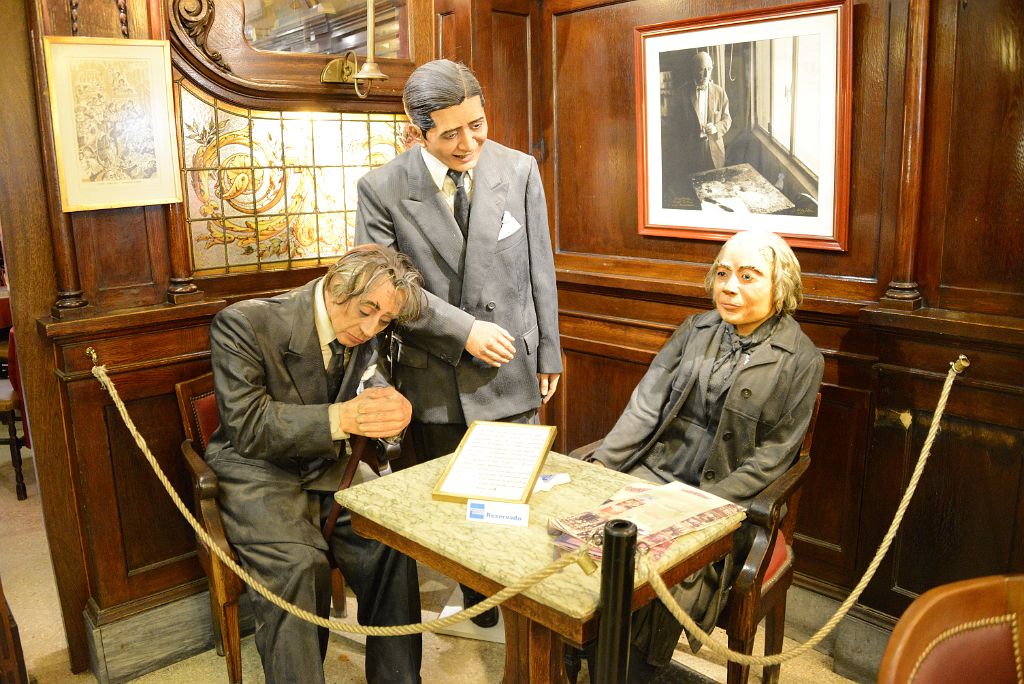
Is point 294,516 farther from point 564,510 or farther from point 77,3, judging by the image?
Answer: point 77,3

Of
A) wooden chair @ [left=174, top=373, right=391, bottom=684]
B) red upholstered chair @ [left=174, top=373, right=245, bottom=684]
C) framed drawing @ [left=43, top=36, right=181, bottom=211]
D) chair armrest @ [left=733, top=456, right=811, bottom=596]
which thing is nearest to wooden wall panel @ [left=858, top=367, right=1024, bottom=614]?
A: chair armrest @ [left=733, top=456, right=811, bottom=596]

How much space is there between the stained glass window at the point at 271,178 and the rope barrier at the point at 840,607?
230 centimetres

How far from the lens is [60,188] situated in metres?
2.92

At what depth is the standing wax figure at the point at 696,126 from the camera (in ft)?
11.4

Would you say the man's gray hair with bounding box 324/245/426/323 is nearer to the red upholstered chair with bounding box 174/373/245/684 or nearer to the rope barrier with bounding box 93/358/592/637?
the red upholstered chair with bounding box 174/373/245/684

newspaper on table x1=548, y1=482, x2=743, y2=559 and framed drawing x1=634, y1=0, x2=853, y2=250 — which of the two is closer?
newspaper on table x1=548, y1=482, x2=743, y2=559

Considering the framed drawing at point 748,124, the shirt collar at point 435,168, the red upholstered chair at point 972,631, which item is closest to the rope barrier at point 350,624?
the red upholstered chair at point 972,631

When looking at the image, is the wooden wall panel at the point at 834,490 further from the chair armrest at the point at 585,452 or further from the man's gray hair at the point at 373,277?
the man's gray hair at the point at 373,277

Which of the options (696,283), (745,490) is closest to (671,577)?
(745,490)

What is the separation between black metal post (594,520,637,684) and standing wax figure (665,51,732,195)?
2295mm

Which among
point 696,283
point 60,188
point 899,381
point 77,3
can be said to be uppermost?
point 77,3

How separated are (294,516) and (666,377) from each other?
4.48 feet

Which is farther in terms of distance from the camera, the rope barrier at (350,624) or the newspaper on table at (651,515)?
the newspaper on table at (651,515)

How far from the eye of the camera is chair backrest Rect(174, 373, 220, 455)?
3.10 metres
